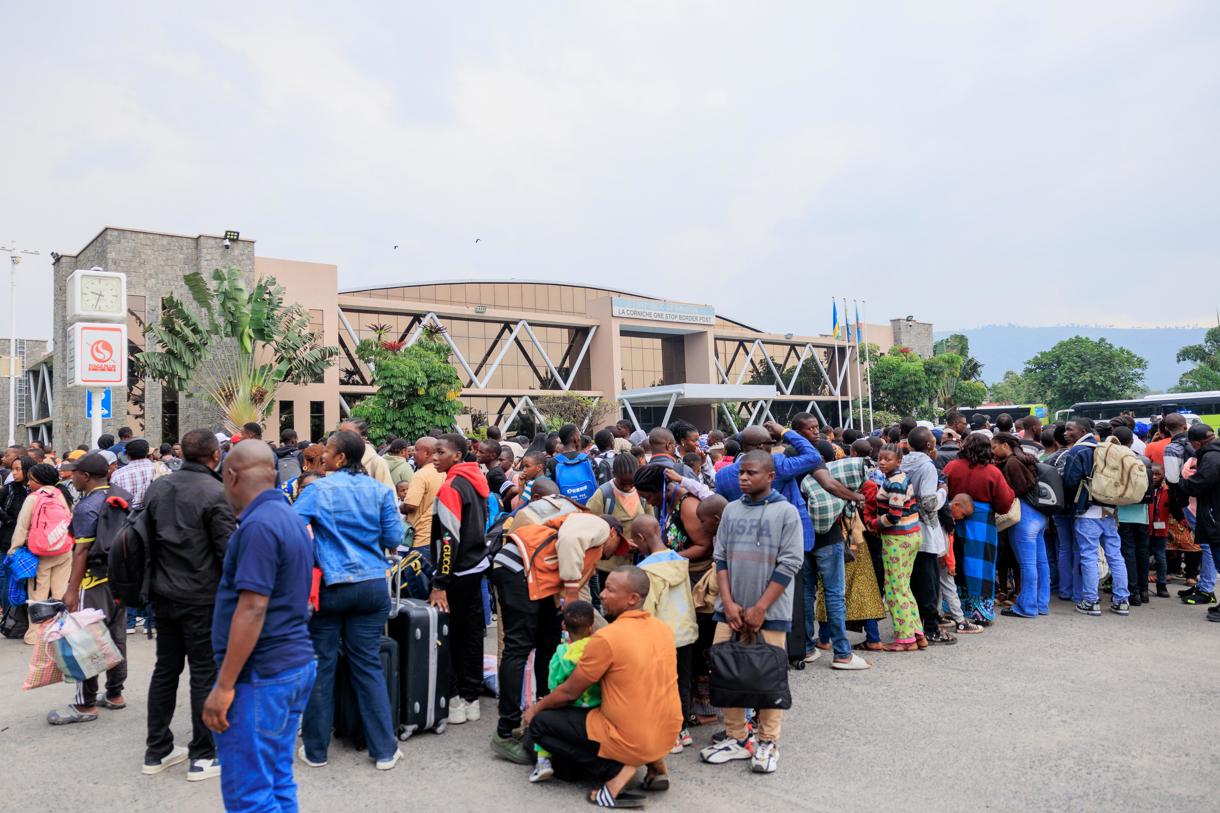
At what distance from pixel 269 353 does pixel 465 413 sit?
381 inches

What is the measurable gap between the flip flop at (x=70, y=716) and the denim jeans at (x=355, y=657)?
6.71 feet

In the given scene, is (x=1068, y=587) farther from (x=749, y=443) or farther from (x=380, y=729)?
(x=380, y=729)

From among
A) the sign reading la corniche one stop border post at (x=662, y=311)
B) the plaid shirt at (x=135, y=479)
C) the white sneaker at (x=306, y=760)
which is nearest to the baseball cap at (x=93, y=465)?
the plaid shirt at (x=135, y=479)

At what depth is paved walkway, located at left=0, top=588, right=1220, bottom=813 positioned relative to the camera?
3895 mm

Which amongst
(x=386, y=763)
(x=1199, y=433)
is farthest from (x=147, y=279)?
(x=1199, y=433)

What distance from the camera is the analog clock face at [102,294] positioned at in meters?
12.6

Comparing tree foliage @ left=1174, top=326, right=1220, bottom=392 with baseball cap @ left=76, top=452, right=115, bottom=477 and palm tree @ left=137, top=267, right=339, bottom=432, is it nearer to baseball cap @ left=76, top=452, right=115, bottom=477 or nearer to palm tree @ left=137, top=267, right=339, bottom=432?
palm tree @ left=137, top=267, right=339, bottom=432

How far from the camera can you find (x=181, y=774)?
4363mm

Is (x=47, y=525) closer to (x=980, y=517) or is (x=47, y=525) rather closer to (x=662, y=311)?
(x=980, y=517)

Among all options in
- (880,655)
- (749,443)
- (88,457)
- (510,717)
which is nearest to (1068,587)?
(880,655)

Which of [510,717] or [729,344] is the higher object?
[729,344]

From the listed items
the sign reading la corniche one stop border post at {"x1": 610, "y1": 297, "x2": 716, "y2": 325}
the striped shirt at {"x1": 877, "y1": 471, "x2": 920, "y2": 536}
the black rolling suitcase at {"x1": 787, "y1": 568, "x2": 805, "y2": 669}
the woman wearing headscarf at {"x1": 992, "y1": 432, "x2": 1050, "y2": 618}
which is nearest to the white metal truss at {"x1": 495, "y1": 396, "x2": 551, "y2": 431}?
the sign reading la corniche one stop border post at {"x1": 610, "y1": 297, "x2": 716, "y2": 325}

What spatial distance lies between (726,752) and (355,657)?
2.25m

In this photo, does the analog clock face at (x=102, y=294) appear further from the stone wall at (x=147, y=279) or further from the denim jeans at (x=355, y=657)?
the stone wall at (x=147, y=279)
